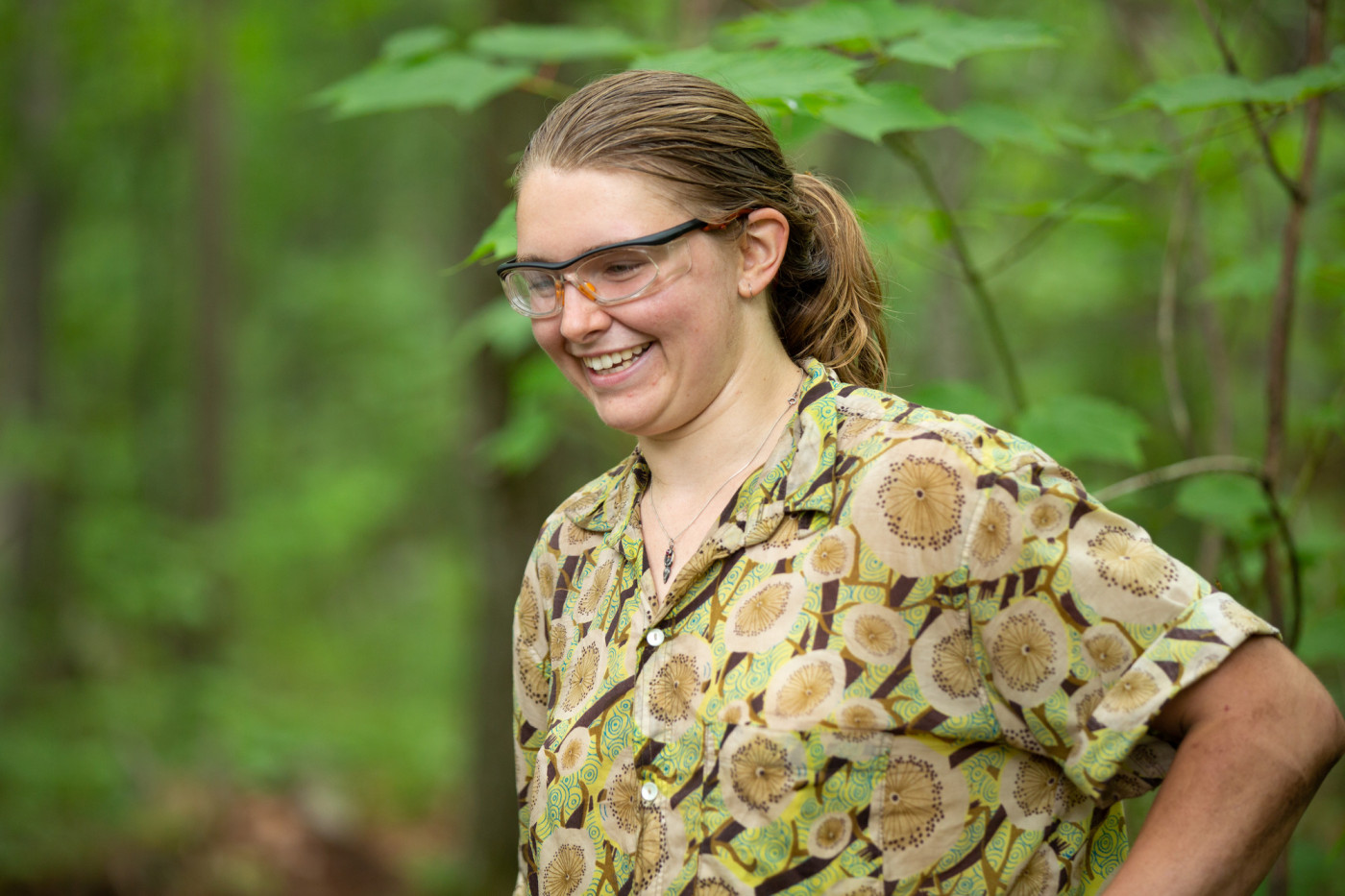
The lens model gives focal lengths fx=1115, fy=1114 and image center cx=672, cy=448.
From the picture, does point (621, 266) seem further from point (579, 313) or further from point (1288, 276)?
point (1288, 276)

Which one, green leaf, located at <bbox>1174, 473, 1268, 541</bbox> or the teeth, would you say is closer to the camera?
the teeth

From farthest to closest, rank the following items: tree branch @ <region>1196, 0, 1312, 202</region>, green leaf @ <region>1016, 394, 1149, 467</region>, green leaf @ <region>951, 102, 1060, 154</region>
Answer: green leaf @ <region>1016, 394, 1149, 467</region>, green leaf @ <region>951, 102, 1060, 154</region>, tree branch @ <region>1196, 0, 1312, 202</region>

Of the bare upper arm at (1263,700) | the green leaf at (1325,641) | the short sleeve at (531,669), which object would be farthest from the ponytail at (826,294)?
the green leaf at (1325,641)

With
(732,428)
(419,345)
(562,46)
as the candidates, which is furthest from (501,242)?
(419,345)

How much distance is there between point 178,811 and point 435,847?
82.0 inches

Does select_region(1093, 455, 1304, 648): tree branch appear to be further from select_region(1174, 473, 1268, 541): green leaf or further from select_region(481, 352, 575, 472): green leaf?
select_region(481, 352, 575, 472): green leaf

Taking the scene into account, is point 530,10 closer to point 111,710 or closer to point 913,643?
point 913,643

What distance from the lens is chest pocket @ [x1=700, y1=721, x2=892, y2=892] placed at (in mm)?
1361

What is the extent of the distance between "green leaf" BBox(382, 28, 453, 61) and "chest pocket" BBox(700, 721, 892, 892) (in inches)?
80.2

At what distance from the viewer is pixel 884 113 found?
220 cm

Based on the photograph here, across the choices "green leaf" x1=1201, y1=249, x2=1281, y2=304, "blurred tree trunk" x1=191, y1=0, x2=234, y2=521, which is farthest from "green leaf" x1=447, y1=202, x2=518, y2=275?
"blurred tree trunk" x1=191, y1=0, x2=234, y2=521

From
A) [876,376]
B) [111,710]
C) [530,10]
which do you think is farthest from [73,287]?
[876,376]

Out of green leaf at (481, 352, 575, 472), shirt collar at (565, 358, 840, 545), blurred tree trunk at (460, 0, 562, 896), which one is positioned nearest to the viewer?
shirt collar at (565, 358, 840, 545)

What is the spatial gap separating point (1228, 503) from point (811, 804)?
1673 mm
